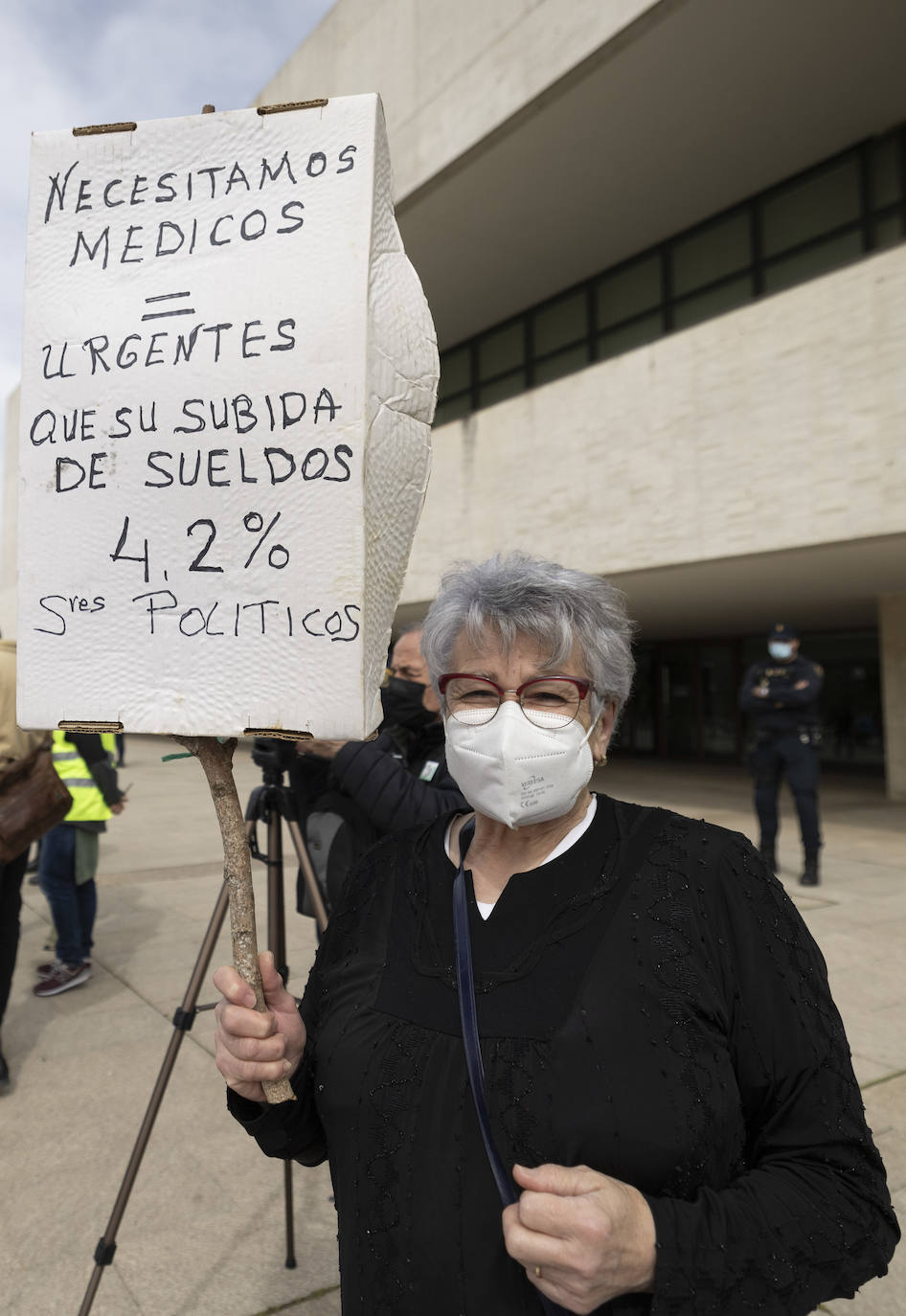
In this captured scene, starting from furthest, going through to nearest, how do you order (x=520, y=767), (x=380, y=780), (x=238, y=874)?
(x=380, y=780)
(x=520, y=767)
(x=238, y=874)

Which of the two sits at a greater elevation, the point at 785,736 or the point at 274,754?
the point at 274,754

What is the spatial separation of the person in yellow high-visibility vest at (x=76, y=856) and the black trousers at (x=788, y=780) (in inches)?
195

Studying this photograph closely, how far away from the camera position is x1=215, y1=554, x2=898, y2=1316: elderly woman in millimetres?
1110

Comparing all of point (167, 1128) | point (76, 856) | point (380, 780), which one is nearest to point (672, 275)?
point (76, 856)

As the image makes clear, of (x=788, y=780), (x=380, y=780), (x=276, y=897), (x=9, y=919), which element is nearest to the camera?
(x=380, y=780)

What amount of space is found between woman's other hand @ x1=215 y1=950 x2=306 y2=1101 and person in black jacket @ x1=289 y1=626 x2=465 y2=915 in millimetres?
1114

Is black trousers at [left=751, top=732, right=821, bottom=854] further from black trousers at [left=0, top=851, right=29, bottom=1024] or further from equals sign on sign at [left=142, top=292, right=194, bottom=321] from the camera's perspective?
equals sign on sign at [left=142, top=292, right=194, bottom=321]

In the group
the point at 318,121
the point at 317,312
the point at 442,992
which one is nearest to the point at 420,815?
the point at 442,992

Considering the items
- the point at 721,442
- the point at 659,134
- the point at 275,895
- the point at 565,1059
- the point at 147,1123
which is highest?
the point at 659,134

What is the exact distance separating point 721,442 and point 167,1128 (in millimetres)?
8648

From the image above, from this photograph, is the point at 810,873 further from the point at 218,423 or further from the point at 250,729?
the point at 218,423

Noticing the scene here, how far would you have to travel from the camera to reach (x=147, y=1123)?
90.7 inches

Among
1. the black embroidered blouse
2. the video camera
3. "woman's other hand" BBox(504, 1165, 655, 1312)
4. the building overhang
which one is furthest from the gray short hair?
the building overhang

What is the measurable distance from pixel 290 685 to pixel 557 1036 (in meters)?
0.58
